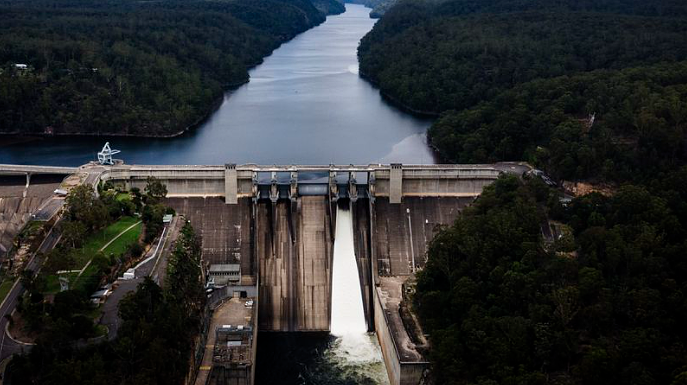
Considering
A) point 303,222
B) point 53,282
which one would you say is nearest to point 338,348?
point 303,222

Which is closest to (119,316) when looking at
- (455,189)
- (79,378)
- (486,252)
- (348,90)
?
(79,378)

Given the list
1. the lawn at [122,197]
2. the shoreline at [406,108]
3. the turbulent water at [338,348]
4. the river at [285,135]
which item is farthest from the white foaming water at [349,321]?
the shoreline at [406,108]

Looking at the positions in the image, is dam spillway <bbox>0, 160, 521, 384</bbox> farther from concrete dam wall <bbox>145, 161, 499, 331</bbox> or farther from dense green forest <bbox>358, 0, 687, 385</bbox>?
dense green forest <bbox>358, 0, 687, 385</bbox>

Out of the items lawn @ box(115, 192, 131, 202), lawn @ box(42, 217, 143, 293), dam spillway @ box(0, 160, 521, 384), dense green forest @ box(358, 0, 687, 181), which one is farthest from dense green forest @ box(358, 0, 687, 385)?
lawn @ box(115, 192, 131, 202)

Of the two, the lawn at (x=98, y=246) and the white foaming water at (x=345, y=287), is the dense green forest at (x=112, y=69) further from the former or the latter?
the lawn at (x=98, y=246)

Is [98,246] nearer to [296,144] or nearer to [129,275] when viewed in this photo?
[129,275]

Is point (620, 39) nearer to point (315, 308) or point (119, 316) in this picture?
point (315, 308)
